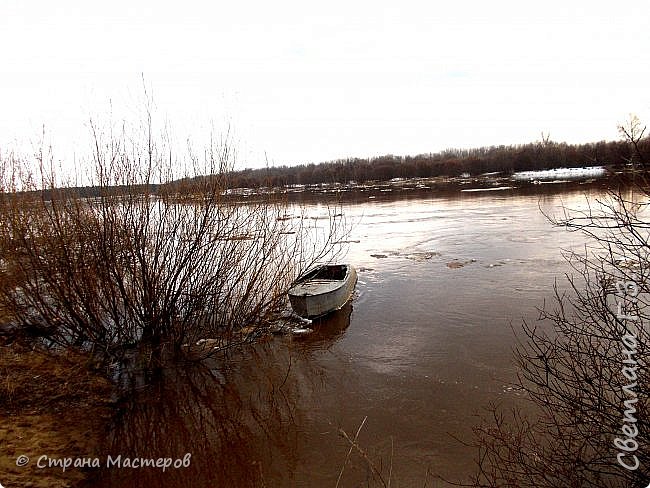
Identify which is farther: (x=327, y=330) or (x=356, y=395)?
Answer: (x=327, y=330)

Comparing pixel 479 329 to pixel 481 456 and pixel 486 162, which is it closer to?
pixel 481 456

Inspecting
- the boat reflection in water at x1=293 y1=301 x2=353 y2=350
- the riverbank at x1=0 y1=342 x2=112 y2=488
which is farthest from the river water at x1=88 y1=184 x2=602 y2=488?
the riverbank at x1=0 y1=342 x2=112 y2=488

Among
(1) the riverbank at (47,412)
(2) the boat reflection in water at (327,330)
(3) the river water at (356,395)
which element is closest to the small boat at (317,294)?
(2) the boat reflection in water at (327,330)

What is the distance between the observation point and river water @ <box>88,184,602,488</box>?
569 cm

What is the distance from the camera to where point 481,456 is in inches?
220

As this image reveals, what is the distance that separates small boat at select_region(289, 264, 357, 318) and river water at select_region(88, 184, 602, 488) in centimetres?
49

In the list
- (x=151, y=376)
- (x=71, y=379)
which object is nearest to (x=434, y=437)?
(x=151, y=376)

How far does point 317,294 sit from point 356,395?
370 cm

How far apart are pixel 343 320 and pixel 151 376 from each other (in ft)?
16.2

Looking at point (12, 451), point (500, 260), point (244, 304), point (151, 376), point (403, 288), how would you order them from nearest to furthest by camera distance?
point (12, 451) → point (151, 376) → point (244, 304) → point (403, 288) → point (500, 260)

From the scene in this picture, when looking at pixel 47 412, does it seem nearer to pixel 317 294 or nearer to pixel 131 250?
pixel 131 250

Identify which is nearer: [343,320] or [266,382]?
[266,382]

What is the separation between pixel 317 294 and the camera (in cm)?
1074

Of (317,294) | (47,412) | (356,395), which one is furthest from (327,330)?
(47,412)
